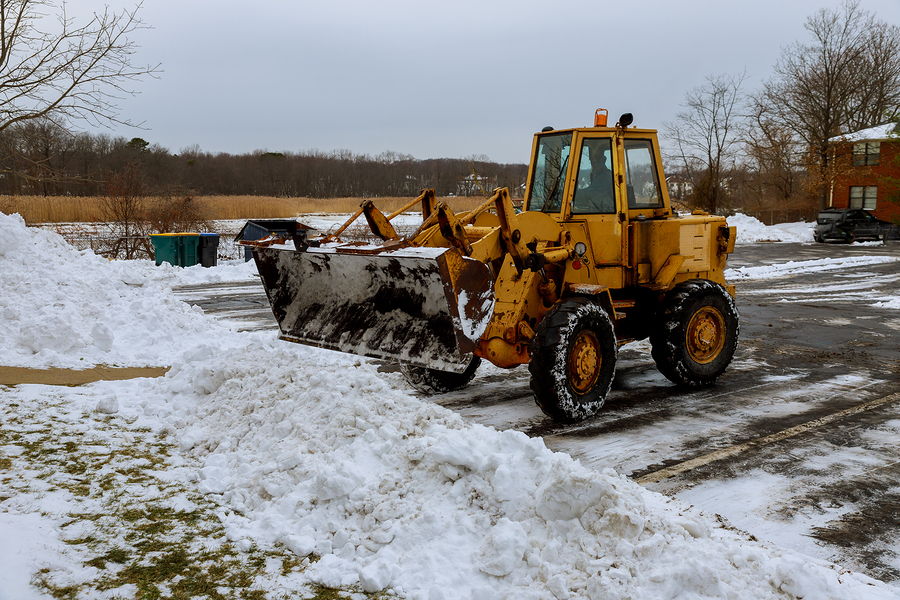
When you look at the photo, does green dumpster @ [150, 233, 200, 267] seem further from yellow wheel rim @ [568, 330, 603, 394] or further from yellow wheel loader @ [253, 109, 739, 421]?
yellow wheel rim @ [568, 330, 603, 394]

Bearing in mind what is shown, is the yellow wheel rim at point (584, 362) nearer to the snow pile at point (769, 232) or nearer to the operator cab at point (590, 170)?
the operator cab at point (590, 170)

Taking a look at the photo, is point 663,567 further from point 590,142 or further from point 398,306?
point 590,142

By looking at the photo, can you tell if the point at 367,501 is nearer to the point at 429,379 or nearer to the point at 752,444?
the point at 429,379

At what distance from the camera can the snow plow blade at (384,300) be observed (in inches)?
218

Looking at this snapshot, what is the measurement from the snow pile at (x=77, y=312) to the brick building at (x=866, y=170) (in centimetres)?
3856

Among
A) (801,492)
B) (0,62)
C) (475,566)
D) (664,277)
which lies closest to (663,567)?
(475,566)

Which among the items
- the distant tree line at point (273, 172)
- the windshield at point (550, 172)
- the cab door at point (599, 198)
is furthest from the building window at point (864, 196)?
the windshield at point (550, 172)

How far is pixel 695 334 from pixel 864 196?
41532mm

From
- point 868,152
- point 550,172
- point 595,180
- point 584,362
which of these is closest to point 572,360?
point 584,362

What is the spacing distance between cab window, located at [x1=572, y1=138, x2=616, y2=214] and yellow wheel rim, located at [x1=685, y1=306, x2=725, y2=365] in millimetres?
1565

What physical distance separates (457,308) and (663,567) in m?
2.68

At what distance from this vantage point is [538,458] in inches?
159

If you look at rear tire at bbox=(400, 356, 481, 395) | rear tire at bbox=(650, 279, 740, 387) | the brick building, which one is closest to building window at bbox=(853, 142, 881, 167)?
the brick building

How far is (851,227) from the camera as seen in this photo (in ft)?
101
